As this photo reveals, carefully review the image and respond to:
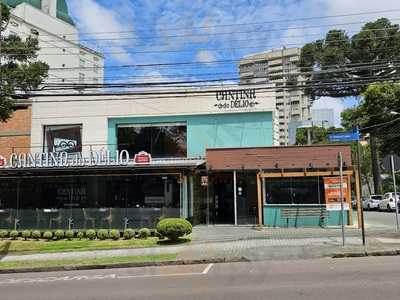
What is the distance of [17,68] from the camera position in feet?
80.9

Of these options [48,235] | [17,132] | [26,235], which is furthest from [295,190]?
[17,132]

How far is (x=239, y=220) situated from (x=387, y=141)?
26866mm

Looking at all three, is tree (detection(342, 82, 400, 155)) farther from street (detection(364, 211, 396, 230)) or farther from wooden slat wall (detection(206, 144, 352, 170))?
wooden slat wall (detection(206, 144, 352, 170))

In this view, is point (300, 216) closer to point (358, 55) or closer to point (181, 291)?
point (181, 291)

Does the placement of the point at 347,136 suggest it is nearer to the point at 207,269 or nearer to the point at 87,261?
the point at 207,269

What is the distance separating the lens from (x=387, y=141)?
4869 centimetres

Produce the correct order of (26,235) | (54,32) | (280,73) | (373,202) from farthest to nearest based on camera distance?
1. (54,32)
2. (373,202)
3. (280,73)
4. (26,235)

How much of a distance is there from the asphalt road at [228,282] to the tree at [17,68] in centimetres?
1096

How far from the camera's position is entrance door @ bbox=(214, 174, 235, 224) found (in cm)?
2871

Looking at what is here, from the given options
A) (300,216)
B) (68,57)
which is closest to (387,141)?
(300,216)

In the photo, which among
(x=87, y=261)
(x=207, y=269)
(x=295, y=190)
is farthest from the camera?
(x=295, y=190)

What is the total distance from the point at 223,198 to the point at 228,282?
17.6 meters

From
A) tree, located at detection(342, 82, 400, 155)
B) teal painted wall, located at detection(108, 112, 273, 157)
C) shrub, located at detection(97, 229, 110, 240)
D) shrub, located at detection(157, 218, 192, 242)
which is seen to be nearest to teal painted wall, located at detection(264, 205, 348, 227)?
shrub, located at detection(157, 218, 192, 242)

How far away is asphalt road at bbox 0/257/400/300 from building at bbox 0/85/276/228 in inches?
386
